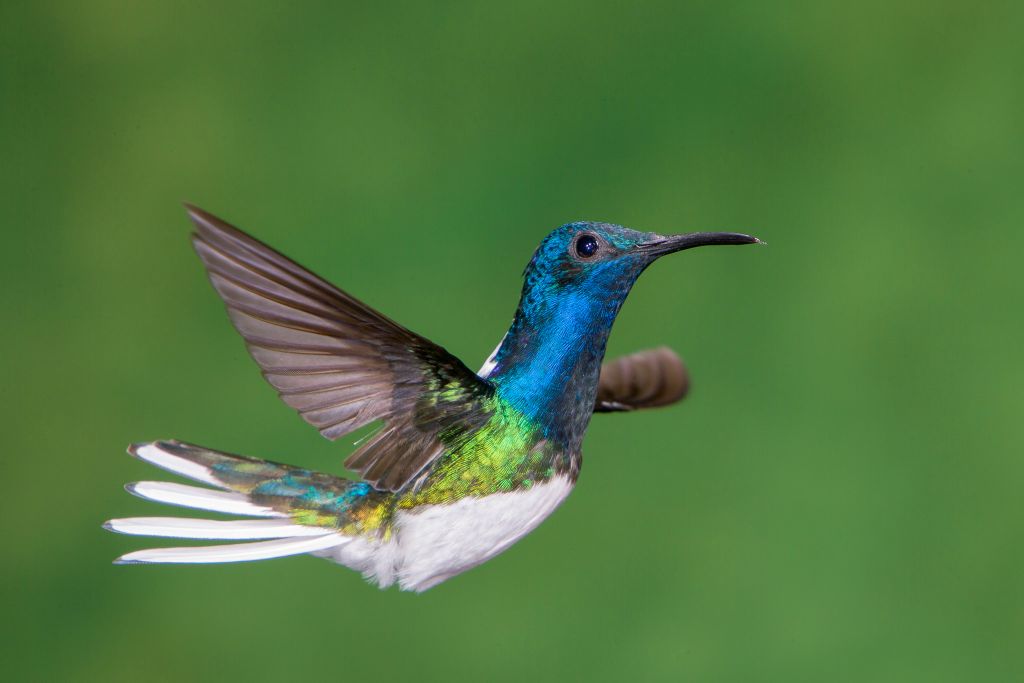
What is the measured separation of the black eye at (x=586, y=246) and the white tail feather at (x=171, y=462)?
16cm

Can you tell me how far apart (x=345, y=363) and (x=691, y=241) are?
123 millimetres

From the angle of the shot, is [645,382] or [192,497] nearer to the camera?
[192,497]

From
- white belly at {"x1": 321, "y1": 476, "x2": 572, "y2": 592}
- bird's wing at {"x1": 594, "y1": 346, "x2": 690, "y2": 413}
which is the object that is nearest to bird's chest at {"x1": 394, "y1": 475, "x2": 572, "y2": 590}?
white belly at {"x1": 321, "y1": 476, "x2": 572, "y2": 592}

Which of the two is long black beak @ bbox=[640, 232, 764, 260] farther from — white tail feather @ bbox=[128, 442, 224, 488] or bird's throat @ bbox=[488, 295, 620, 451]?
white tail feather @ bbox=[128, 442, 224, 488]

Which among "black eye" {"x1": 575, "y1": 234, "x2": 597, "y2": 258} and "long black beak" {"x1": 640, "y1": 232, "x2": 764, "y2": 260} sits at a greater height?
"black eye" {"x1": 575, "y1": 234, "x2": 597, "y2": 258}

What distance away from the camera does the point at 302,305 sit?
36 cm

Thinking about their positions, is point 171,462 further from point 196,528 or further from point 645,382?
point 645,382

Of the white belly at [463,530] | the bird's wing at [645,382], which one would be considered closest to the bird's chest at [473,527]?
the white belly at [463,530]

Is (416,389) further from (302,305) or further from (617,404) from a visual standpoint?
(617,404)

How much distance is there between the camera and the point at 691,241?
355 mm

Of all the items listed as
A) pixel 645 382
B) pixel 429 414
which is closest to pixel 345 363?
pixel 429 414

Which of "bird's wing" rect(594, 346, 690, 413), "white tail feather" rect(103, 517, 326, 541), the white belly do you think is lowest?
the white belly

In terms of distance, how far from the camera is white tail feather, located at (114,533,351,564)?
367 millimetres

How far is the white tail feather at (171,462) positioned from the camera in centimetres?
39
